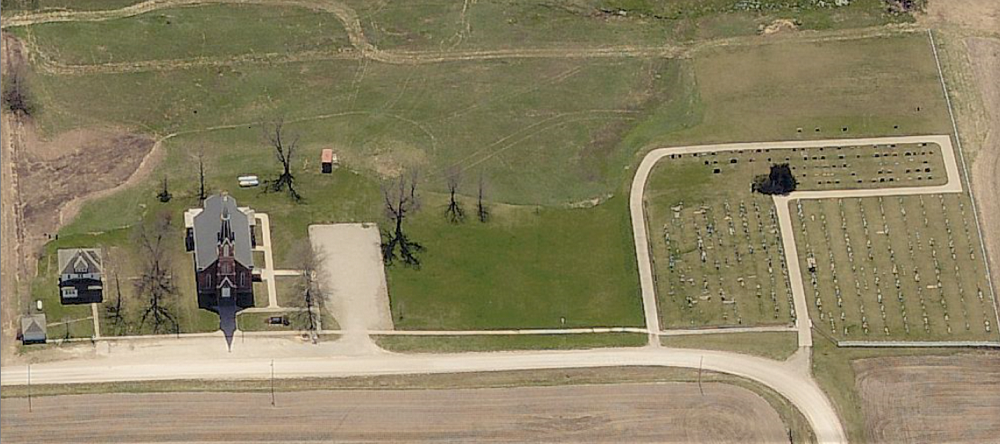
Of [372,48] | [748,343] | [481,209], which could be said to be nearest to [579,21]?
[372,48]

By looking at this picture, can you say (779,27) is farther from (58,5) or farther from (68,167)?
(58,5)

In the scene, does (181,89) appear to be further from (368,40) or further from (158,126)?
(368,40)

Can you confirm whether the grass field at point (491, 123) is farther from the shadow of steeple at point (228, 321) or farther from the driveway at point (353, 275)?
the shadow of steeple at point (228, 321)

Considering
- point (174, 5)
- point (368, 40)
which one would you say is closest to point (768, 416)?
point (368, 40)

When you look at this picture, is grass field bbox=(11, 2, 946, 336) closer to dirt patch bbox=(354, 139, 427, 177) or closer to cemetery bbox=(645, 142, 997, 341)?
dirt patch bbox=(354, 139, 427, 177)

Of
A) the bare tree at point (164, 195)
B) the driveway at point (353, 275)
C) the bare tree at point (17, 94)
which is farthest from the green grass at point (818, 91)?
the bare tree at point (17, 94)

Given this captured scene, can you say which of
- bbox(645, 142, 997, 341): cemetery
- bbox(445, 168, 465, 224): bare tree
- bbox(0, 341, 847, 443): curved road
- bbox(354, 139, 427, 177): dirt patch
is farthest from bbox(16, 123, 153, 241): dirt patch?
bbox(645, 142, 997, 341): cemetery
